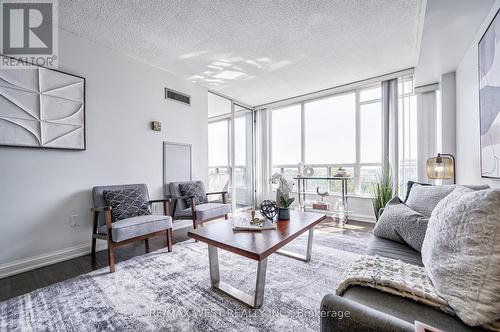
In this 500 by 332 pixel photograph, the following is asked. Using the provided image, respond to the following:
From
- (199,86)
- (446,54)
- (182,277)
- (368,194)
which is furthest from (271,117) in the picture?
(182,277)

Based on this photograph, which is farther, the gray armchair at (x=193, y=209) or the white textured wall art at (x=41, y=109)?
the gray armchair at (x=193, y=209)

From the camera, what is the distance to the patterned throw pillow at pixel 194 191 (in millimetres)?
3265

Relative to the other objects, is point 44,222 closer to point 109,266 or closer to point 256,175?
point 109,266

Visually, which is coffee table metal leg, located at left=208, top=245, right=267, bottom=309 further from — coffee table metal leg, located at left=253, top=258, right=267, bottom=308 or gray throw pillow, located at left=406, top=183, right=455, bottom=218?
gray throw pillow, located at left=406, top=183, right=455, bottom=218

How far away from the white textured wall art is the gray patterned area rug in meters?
1.45

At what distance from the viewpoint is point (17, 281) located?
1.90 m

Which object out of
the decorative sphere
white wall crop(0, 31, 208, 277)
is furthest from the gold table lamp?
white wall crop(0, 31, 208, 277)

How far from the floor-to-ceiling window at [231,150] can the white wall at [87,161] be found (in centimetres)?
136

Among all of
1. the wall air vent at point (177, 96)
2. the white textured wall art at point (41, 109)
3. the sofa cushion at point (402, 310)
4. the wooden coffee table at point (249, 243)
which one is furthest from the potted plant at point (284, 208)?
the wall air vent at point (177, 96)

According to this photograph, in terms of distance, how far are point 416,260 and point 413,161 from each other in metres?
3.01

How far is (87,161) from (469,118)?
14.8ft

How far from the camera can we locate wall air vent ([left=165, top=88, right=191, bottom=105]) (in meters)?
3.44

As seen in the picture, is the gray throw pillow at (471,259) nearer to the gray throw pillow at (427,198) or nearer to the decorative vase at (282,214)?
the gray throw pillow at (427,198)

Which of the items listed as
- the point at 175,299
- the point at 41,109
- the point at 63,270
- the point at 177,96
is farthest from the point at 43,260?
the point at 177,96
